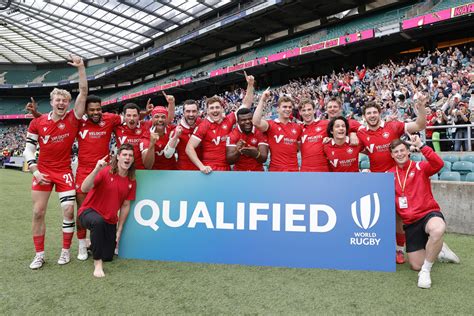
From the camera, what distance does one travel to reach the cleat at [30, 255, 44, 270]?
3.62m

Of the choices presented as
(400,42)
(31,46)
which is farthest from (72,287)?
(31,46)

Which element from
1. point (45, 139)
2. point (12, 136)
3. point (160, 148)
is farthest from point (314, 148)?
point (12, 136)

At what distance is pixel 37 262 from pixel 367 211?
3651mm

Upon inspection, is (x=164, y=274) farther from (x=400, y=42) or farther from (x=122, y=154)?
(x=400, y=42)

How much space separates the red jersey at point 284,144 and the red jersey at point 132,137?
173cm

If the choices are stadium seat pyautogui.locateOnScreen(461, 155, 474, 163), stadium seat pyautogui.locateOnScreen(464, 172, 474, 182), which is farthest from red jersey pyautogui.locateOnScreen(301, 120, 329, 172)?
stadium seat pyautogui.locateOnScreen(461, 155, 474, 163)

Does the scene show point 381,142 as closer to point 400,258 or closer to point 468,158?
point 400,258

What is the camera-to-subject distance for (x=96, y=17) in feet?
105

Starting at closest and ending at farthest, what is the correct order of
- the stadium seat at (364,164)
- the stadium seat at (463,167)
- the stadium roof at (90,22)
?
1. the stadium seat at (463,167)
2. the stadium seat at (364,164)
3. the stadium roof at (90,22)

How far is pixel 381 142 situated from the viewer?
4.06 m

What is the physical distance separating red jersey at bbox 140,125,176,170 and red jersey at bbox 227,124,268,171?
3.07ft

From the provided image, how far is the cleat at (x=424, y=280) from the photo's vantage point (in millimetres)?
3103

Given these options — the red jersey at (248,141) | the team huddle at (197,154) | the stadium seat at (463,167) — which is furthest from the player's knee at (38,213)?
the stadium seat at (463,167)

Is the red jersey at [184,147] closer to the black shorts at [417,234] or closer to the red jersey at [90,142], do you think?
the red jersey at [90,142]
